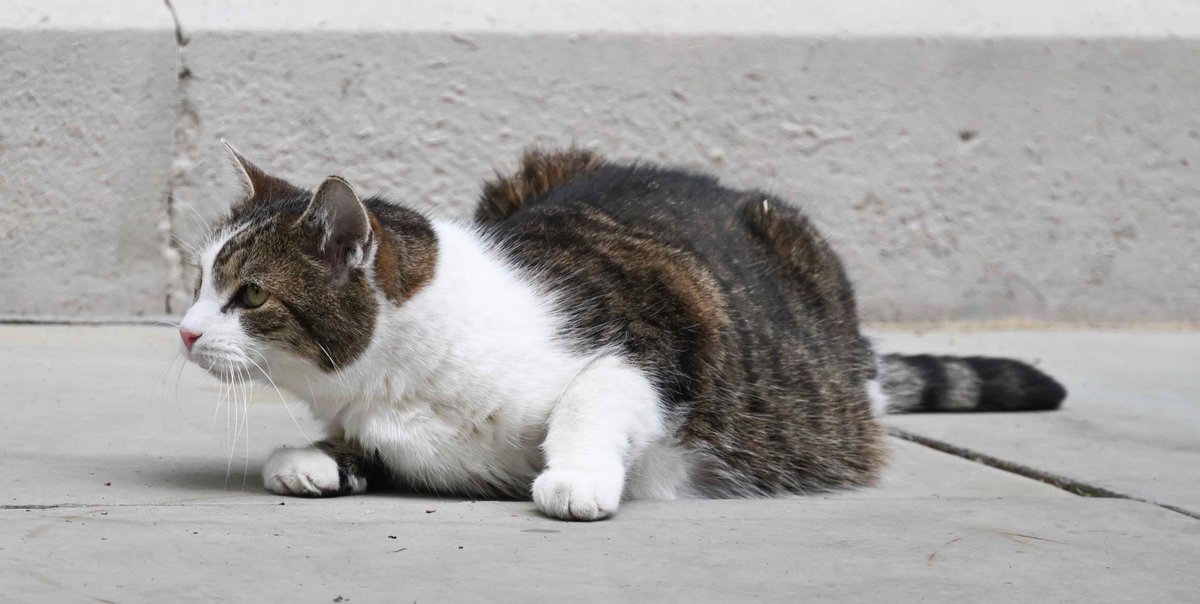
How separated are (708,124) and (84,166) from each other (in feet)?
7.62

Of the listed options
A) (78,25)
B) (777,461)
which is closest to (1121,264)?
(777,461)

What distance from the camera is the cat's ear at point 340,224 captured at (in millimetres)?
2297

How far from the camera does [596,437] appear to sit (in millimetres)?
2381

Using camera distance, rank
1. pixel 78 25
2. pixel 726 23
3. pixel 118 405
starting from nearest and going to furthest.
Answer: pixel 118 405, pixel 78 25, pixel 726 23

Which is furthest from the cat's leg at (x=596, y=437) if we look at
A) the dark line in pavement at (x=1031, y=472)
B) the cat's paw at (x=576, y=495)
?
the dark line in pavement at (x=1031, y=472)

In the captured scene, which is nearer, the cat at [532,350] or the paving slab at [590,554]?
the paving slab at [590,554]

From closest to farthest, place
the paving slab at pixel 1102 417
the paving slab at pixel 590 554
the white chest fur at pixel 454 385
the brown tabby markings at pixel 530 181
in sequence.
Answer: the paving slab at pixel 590 554
the white chest fur at pixel 454 385
the paving slab at pixel 1102 417
the brown tabby markings at pixel 530 181

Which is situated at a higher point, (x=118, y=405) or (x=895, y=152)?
(x=895, y=152)

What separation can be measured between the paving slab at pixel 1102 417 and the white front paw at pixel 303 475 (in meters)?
1.52

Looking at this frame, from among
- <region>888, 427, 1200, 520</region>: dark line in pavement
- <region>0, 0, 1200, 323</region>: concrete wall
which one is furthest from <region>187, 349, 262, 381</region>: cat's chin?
<region>0, 0, 1200, 323</region>: concrete wall

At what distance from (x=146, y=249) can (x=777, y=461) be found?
10.0ft

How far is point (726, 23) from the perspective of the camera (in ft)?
17.5

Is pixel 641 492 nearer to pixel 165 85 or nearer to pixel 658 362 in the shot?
pixel 658 362

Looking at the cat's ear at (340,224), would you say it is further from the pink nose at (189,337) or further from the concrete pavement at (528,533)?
the concrete pavement at (528,533)
